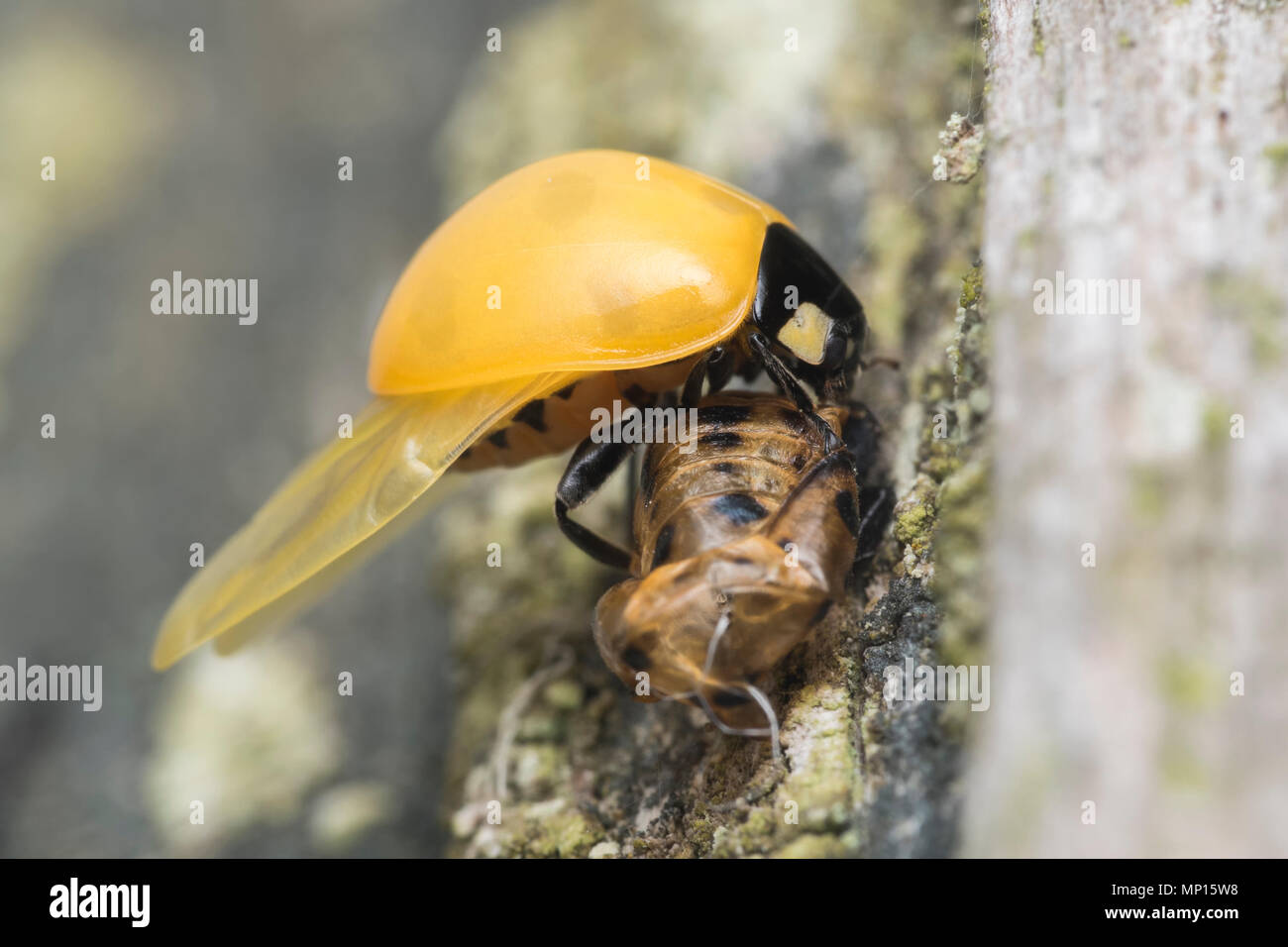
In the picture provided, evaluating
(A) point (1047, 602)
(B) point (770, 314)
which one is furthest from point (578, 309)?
(A) point (1047, 602)

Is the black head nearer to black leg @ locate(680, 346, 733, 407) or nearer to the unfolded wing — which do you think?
black leg @ locate(680, 346, 733, 407)

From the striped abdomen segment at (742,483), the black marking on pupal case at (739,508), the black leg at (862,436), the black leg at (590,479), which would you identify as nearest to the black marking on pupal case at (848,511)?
the striped abdomen segment at (742,483)

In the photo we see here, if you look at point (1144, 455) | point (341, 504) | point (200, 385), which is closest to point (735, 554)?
point (1144, 455)

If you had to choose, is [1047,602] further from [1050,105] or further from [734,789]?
[1050,105]

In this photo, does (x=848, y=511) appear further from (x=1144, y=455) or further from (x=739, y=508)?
(x=1144, y=455)

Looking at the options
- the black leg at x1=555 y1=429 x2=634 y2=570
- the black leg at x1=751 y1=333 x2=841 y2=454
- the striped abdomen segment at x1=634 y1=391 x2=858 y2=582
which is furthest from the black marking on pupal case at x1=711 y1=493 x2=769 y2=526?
the black leg at x1=555 y1=429 x2=634 y2=570
